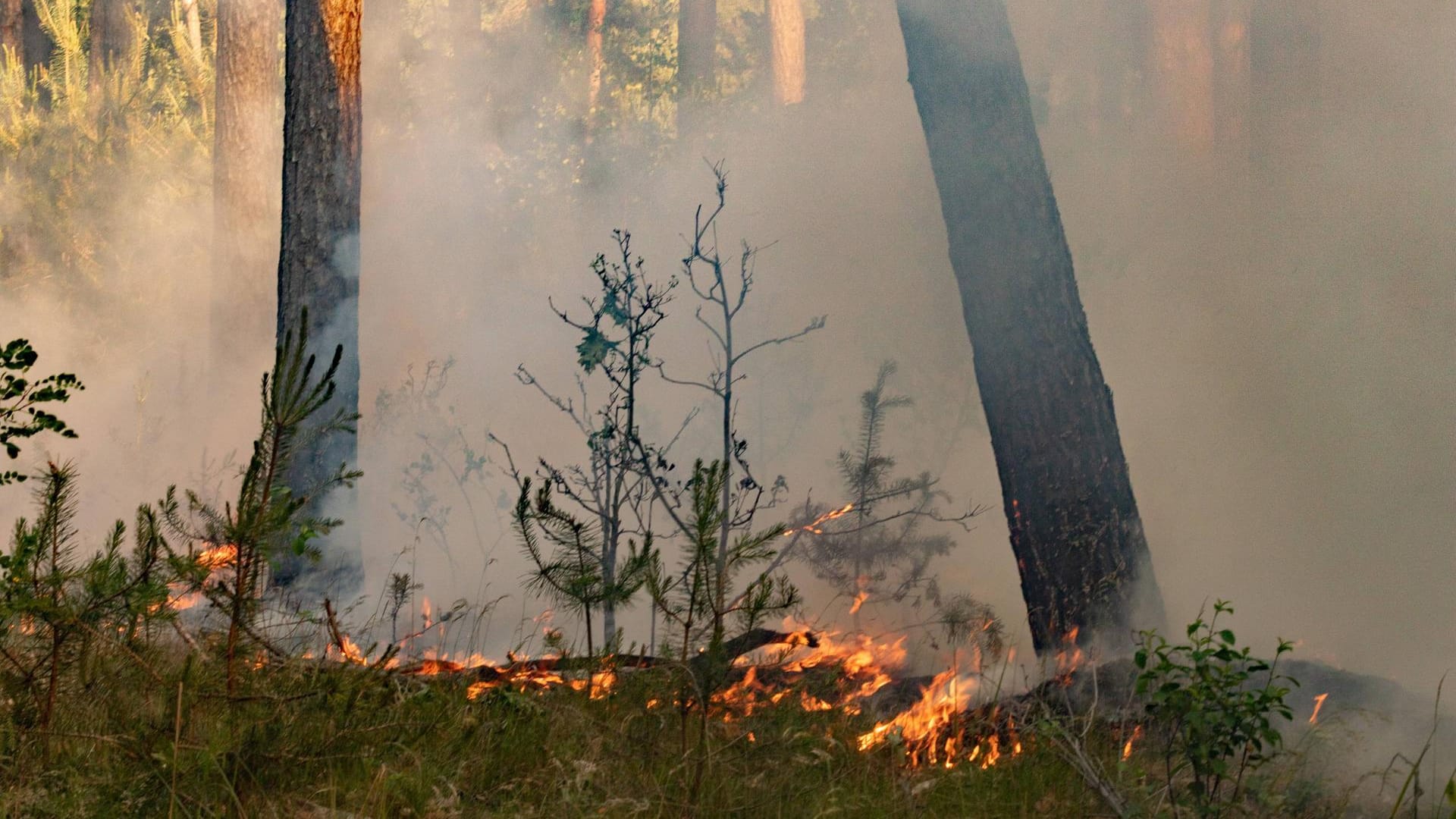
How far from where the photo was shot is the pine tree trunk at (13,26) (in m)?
12.1

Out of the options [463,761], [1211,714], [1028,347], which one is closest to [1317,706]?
[1211,714]

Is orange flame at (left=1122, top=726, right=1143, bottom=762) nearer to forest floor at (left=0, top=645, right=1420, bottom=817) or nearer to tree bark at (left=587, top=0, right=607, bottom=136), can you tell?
forest floor at (left=0, top=645, right=1420, bottom=817)

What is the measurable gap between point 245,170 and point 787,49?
8.65m

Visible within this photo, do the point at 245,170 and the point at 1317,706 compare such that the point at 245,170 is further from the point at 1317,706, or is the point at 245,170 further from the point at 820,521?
the point at 1317,706

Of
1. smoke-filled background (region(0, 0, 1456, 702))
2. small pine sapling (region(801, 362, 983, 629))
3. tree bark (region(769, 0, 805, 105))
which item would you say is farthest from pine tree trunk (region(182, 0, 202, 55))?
small pine sapling (region(801, 362, 983, 629))

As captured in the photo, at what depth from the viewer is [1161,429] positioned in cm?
706

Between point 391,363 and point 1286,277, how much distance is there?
23.7 feet

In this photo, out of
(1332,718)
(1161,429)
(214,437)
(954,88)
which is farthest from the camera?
(214,437)

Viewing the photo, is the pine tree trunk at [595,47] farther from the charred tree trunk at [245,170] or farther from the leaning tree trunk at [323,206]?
the leaning tree trunk at [323,206]

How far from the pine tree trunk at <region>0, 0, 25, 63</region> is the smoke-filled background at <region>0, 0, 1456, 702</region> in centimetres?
186

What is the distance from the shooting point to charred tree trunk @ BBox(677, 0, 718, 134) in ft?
48.9

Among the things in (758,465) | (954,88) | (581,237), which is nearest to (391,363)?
(758,465)

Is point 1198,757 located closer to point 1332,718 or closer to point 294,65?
point 1332,718

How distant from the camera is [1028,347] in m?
4.61
